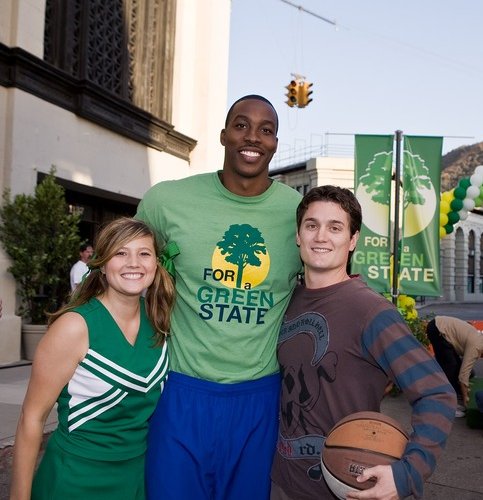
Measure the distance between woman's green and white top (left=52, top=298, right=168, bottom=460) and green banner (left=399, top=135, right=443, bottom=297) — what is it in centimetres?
725

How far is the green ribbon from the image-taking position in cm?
281

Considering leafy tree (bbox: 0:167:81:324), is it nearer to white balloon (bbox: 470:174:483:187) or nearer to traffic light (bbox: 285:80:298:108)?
white balloon (bbox: 470:174:483:187)

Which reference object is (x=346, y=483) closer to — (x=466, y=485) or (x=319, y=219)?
(x=319, y=219)

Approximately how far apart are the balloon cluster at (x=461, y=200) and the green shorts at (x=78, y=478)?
1083cm

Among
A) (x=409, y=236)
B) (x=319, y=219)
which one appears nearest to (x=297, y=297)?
(x=319, y=219)

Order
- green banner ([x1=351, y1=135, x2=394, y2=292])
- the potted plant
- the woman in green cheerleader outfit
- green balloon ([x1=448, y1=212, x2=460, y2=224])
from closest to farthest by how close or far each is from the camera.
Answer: the woman in green cheerleader outfit
green banner ([x1=351, y1=135, x2=394, y2=292])
the potted plant
green balloon ([x1=448, y1=212, x2=460, y2=224])

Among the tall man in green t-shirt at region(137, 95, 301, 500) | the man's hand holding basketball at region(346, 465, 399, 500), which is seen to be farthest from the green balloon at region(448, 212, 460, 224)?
the man's hand holding basketball at region(346, 465, 399, 500)

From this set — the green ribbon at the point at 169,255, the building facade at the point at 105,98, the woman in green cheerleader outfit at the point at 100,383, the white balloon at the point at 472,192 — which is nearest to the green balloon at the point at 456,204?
the white balloon at the point at 472,192

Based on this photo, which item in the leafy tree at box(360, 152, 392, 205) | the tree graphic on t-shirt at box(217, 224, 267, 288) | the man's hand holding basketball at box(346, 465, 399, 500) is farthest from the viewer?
the leafy tree at box(360, 152, 392, 205)

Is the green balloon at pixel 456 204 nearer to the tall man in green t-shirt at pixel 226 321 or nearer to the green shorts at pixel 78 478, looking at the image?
the tall man in green t-shirt at pixel 226 321

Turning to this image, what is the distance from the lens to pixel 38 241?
10.1 meters

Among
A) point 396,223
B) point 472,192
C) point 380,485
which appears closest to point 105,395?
point 380,485

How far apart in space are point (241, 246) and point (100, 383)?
34.9 inches

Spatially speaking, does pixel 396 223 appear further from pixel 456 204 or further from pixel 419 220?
pixel 456 204
